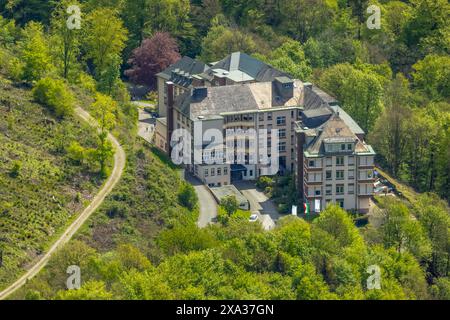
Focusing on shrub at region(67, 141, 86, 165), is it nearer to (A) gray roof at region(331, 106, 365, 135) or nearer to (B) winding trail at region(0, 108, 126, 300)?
(B) winding trail at region(0, 108, 126, 300)

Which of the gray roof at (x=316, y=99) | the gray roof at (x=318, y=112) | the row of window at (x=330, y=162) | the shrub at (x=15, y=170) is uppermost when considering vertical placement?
the gray roof at (x=316, y=99)

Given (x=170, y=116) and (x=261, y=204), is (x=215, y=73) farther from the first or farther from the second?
(x=261, y=204)

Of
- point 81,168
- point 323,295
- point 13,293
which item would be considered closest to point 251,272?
point 323,295

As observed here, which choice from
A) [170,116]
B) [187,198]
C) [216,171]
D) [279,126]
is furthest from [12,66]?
[279,126]

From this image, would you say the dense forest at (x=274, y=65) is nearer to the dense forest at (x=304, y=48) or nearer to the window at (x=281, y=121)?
the dense forest at (x=304, y=48)

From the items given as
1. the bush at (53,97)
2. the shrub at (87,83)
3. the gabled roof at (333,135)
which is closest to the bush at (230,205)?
the gabled roof at (333,135)

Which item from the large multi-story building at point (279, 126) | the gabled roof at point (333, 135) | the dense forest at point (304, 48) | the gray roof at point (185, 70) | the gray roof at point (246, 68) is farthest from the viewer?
the gray roof at point (185, 70)

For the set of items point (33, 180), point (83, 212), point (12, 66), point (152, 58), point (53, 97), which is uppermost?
point (12, 66)
